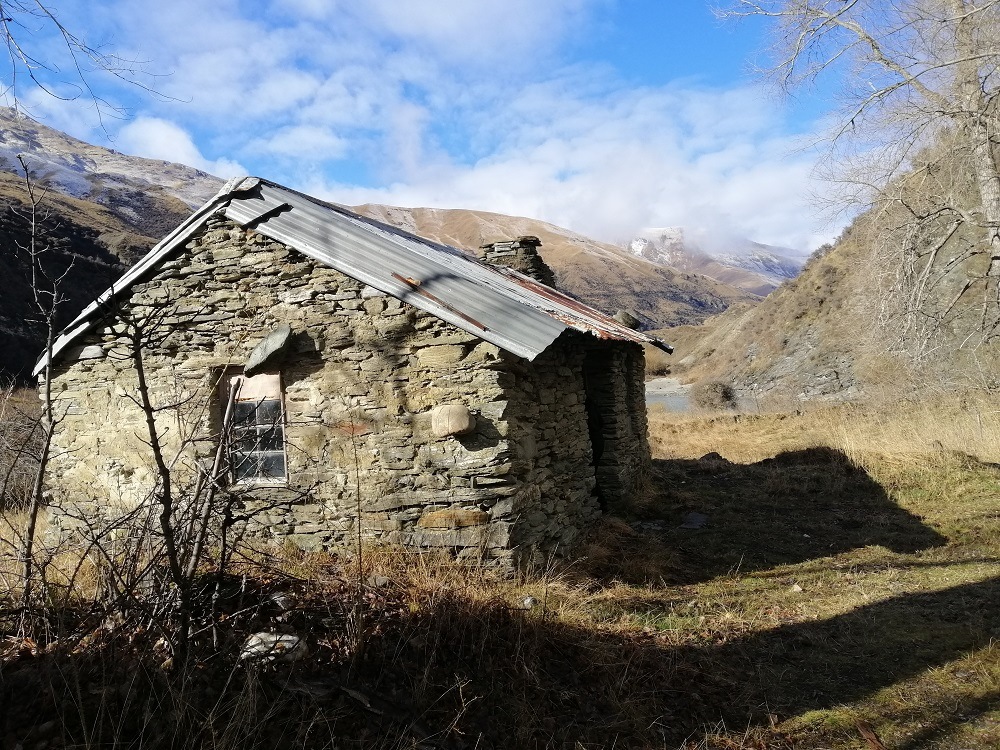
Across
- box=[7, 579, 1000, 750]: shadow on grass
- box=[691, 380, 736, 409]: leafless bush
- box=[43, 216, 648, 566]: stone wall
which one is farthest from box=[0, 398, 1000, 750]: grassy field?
box=[691, 380, 736, 409]: leafless bush

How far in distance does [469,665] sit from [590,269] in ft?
277

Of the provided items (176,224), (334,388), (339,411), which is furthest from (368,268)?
(176,224)

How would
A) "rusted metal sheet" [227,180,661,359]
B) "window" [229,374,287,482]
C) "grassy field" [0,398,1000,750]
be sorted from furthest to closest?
"window" [229,374,287,482]
"rusted metal sheet" [227,180,661,359]
"grassy field" [0,398,1000,750]

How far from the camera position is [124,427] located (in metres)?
6.66

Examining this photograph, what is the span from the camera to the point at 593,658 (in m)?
4.09

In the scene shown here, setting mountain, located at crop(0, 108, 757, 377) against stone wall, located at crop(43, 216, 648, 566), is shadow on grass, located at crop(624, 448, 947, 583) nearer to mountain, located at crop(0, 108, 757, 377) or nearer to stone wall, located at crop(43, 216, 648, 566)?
stone wall, located at crop(43, 216, 648, 566)

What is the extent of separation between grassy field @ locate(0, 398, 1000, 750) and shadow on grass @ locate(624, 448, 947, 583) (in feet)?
0.25

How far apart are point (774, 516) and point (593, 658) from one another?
562cm

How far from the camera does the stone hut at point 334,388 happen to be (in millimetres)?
5609

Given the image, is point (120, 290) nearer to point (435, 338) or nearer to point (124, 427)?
point (124, 427)

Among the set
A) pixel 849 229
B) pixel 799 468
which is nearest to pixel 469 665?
pixel 799 468

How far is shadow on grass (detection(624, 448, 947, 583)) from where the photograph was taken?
22.9ft

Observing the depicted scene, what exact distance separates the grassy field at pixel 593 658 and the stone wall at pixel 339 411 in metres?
0.51

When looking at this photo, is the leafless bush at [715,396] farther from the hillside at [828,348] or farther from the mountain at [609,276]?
the mountain at [609,276]
